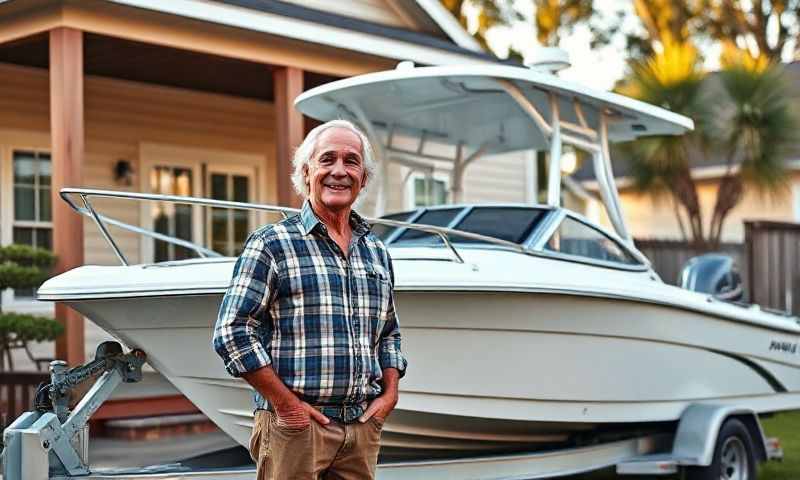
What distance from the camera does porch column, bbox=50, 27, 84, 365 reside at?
8391 millimetres

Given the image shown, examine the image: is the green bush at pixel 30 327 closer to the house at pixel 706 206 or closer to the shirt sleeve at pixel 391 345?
the shirt sleeve at pixel 391 345

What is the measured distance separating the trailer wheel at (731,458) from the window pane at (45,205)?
22.2 feet

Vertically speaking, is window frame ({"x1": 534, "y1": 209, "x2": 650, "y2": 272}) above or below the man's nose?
below

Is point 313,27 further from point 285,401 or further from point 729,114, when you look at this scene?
point 729,114

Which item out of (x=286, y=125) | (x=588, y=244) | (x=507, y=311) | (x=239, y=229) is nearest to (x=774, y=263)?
(x=239, y=229)

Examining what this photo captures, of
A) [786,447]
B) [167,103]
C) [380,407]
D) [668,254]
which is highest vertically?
[167,103]

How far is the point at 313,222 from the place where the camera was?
3.48 m

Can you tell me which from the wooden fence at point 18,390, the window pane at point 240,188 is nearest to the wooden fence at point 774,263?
the window pane at point 240,188

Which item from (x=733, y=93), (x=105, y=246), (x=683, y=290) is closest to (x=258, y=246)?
(x=683, y=290)

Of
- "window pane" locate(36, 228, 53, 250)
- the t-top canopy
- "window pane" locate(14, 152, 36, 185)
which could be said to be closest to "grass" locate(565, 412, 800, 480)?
the t-top canopy

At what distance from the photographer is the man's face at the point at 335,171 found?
139 inches

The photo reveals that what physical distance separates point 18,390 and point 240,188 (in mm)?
4751

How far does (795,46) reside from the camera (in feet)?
102

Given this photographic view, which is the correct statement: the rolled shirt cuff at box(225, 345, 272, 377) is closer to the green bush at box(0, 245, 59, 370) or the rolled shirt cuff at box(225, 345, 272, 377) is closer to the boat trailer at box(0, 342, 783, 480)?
the boat trailer at box(0, 342, 783, 480)
